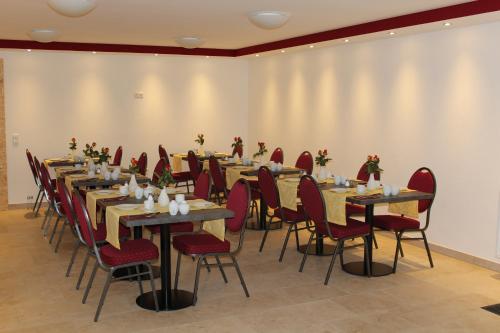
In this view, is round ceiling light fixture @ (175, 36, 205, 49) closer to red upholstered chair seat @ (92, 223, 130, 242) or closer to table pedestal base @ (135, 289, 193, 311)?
red upholstered chair seat @ (92, 223, 130, 242)

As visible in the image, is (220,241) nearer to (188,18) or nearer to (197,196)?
(197,196)

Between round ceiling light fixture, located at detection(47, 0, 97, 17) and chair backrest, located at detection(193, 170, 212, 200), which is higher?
round ceiling light fixture, located at detection(47, 0, 97, 17)

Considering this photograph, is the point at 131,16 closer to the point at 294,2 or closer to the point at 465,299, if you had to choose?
the point at 294,2

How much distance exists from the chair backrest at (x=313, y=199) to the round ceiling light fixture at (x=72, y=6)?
97.5 inches

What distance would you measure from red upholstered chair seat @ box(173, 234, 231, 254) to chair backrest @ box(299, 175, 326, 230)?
97 centimetres

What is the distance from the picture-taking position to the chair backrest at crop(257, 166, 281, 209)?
19.8 feet

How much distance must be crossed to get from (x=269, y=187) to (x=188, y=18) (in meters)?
2.16

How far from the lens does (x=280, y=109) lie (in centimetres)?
966

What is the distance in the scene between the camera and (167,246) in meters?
4.58

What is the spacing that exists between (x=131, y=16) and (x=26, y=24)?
152 cm

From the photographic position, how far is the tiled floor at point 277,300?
4266 mm

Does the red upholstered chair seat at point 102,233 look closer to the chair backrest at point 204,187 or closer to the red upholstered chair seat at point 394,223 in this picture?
the chair backrest at point 204,187

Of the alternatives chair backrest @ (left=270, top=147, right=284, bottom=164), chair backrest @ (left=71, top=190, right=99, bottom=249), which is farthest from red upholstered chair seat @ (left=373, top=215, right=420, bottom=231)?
chair backrest @ (left=270, top=147, right=284, bottom=164)

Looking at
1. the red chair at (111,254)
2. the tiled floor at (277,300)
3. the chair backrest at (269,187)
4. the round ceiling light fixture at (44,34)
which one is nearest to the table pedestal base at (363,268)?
the tiled floor at (277,300)
